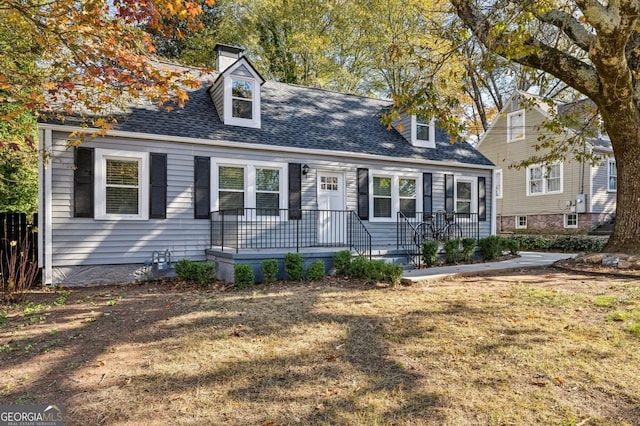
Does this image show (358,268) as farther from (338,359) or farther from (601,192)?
(601,192)

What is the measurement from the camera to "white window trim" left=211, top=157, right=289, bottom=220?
931 centimetres

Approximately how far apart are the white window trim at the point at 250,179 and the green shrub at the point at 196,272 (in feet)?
5.19

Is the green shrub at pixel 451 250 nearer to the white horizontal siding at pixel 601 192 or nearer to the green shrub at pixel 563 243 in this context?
the green shrub at pixel 563 243

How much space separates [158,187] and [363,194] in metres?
5.38

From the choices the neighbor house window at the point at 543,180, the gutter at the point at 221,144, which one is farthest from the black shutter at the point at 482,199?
the neighbor house window at the point at 543,180

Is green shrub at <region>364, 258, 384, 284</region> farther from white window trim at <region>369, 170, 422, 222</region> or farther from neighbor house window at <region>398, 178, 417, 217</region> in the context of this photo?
neighbor house window at <region>398, 178, 417, 217</region>

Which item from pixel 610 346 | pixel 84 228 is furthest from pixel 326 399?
pixel 84 228

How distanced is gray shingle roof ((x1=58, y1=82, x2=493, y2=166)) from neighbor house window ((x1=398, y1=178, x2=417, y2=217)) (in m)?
0.82

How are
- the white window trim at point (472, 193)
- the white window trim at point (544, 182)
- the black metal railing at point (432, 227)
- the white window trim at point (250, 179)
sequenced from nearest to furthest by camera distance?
the white window trim at point (250, 179) → the black metal railing at point (432, 227) → the white window trim at point (472, 193) → the white window trim at point (544, 182)

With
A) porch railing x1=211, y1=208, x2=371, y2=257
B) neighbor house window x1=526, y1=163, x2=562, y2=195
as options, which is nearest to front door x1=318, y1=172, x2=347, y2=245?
porch railing x1=211, y1=208, x2=371, y2=257

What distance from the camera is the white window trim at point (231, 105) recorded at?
32.5 ft

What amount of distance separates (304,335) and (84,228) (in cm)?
603

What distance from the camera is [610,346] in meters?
3.92

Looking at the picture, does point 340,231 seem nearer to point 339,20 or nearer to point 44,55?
point 44,55
